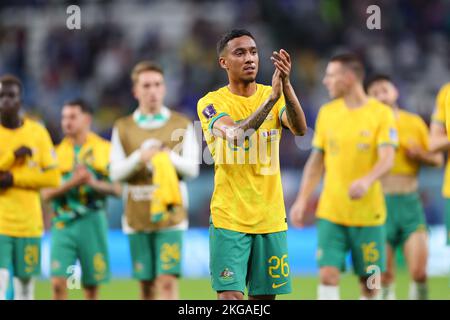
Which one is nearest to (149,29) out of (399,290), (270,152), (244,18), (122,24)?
(122,24)

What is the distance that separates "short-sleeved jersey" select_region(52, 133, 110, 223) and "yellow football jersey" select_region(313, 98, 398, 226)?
2231 mm

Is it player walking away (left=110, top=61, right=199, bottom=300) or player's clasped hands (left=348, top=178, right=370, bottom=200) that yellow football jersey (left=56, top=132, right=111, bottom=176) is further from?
player's clasped hands (left=348, top=178, right=370, bottom=200)

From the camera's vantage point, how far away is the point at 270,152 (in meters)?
6.27

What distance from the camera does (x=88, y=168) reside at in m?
9.47

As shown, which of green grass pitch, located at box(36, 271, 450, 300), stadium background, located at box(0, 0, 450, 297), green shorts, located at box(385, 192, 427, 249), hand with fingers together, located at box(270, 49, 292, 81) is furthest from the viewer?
stadium background, located at box(0, 0, 450, 297)

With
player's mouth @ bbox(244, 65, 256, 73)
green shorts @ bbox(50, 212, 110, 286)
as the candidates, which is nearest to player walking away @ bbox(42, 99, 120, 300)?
green shorts @ bbox(50, 212, 110, 286)

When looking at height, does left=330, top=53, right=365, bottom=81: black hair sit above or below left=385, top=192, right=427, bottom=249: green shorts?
above

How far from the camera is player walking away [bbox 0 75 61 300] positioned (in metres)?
8.39

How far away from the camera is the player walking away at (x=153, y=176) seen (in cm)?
880

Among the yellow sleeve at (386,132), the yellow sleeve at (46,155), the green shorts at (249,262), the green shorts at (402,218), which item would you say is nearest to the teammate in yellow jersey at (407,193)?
the green shorts at (402,218)

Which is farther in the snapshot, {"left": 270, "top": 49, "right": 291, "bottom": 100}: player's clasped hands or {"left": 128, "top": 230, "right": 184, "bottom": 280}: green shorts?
{"left": 128, "top": 230, "right": 184, "bottom": 280}: green shorts

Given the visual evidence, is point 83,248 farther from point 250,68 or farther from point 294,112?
point 294,112

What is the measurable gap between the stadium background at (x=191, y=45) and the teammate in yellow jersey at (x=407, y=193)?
20.3ft

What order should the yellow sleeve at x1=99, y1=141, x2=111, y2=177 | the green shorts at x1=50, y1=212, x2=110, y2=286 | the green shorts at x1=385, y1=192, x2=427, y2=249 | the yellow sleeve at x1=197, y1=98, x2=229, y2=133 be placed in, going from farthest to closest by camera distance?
the green shorts at x1=385, y1=192, x2=427, y2=249 → the yellow sleeve at x1=99, y1=141, x2=111, y2=177 → the green shorts at x1=50, y1=212, x2=110, y2=286 → the yellow sleeve at x1=197, y1=98, x2=229, y2=133
